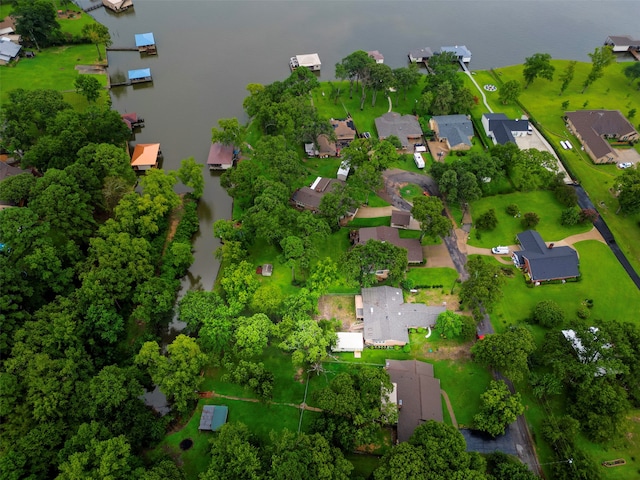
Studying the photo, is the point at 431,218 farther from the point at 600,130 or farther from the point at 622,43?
the point at 622,43

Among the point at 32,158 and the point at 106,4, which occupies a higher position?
the point at 106,4

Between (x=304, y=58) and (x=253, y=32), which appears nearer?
(x=304, y=58)

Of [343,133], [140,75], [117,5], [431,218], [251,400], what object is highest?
[117,5]

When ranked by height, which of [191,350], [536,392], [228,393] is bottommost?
[228,393]

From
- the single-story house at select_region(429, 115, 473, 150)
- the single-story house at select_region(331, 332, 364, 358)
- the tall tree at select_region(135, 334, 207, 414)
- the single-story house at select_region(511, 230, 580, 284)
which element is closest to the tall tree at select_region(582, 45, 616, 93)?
the single-story house at select_region(429, 115, 473, 150)

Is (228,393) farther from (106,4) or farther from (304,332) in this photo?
(106,4)

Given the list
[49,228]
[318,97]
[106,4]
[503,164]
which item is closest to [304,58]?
[318,97]

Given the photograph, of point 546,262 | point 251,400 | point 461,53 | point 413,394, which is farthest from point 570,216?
point 251,400
